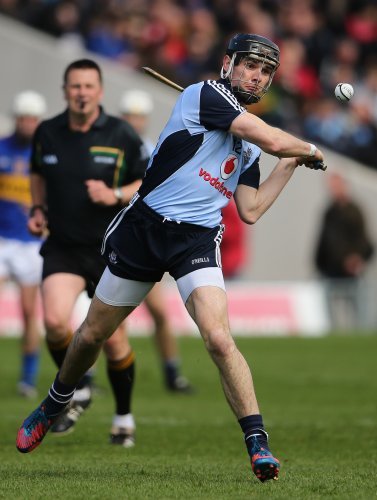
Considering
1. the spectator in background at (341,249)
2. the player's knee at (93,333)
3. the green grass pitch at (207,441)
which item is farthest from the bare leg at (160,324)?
the spectator in background at (341,249)

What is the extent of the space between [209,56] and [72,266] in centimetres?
1223

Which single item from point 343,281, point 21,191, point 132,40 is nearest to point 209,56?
point 132,40

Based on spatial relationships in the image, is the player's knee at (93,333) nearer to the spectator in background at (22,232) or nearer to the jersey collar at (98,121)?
the jersey collar at (98,121)

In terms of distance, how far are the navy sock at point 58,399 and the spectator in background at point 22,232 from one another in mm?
4772

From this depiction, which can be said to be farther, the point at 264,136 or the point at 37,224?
the point at 37,224

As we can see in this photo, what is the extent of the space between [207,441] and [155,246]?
2.47 metres

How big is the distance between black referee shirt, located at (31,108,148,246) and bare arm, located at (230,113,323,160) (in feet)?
8.68

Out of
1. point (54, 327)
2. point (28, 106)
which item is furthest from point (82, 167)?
point (28, 106)

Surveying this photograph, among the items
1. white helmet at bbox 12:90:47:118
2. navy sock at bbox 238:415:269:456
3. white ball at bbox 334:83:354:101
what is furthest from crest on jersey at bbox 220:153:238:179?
white helmet at bbox 12:90:47:118

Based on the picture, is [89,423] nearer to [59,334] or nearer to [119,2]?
[59,334]

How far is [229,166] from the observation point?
7.40 metres

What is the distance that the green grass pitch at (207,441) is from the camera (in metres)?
6.93

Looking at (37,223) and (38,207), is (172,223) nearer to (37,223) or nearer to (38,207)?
(37,223)

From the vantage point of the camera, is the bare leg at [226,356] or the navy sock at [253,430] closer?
the navy sock at [253,430]
